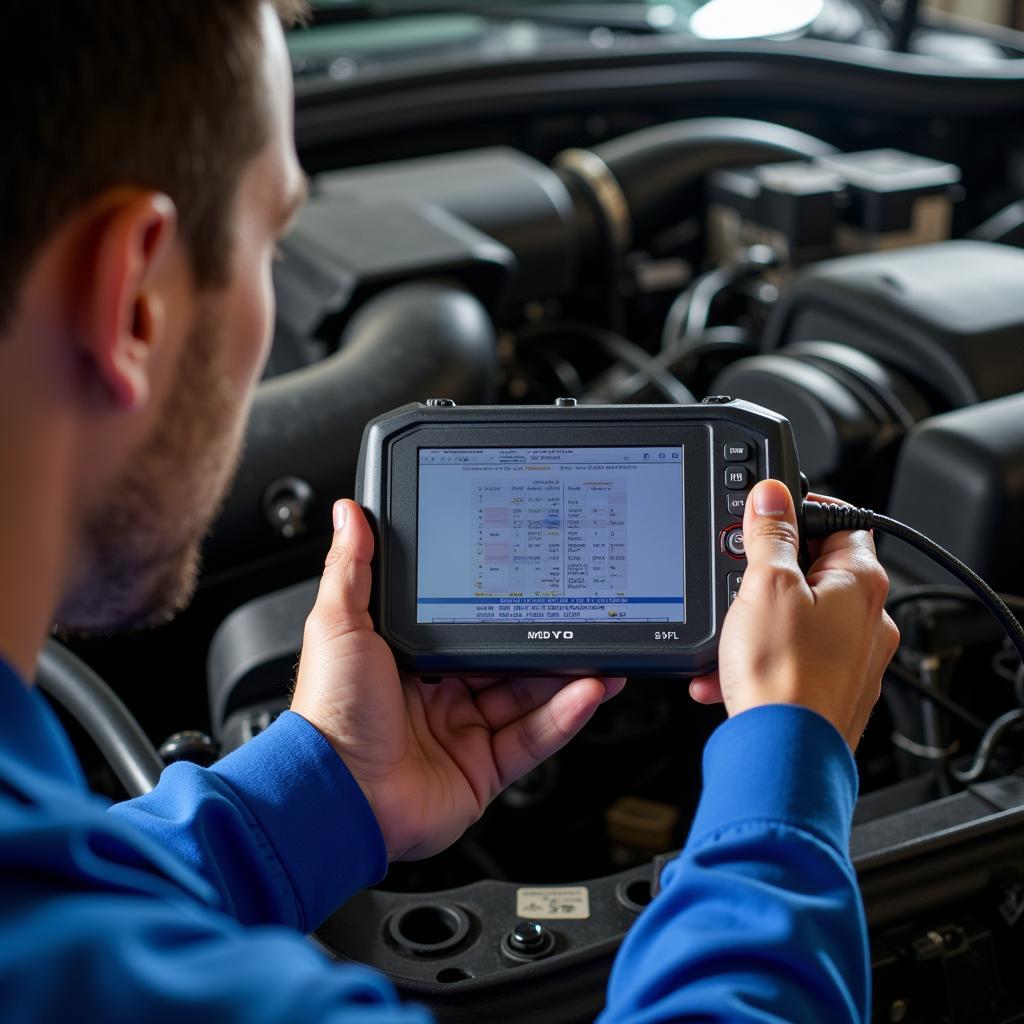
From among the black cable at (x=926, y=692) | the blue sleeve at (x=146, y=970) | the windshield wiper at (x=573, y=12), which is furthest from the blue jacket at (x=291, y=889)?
the windshield wiper at (x=573, y=12)

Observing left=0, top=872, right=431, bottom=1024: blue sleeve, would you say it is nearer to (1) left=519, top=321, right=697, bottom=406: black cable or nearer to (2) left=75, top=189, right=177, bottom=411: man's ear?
(2) left=75, top=189, right=177, bottom=411: man's ear

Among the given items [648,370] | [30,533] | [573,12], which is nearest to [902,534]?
[30,533]

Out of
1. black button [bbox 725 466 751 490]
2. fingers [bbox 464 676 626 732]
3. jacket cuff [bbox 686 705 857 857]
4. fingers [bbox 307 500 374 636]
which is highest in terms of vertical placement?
black button [bbox 725 466 751 490]

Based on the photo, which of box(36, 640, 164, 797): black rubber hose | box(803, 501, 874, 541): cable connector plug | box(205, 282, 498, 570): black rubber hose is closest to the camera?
box(803, 501, 874, 541): cable connector plug

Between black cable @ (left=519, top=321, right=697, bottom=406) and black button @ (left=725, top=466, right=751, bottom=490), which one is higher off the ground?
black button @ (left=725, top=466, right=751, bottom=490)

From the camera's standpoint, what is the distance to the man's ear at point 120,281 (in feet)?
1.85

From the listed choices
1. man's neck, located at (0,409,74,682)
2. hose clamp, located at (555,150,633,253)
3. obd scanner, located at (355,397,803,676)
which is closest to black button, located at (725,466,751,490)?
obd scanner, located at (355,397,803,676)

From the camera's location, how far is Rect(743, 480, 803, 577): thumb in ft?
2.62

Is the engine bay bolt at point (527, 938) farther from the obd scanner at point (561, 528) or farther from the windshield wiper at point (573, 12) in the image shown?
the windshield wiper at point (573, 12)

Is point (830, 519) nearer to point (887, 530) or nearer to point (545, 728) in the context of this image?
point (887, 530)

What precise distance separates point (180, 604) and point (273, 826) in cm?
16

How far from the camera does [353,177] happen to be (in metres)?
1.86

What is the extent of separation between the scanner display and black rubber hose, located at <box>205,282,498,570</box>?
375mm

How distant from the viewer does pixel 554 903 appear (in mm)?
914
